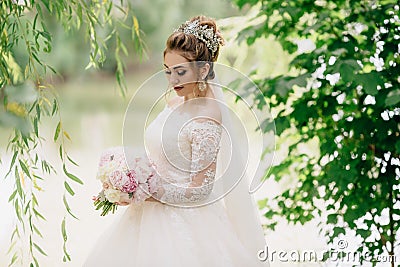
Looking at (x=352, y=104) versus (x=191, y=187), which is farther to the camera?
(x=352, y=104)

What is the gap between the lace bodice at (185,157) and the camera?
1.94 meters

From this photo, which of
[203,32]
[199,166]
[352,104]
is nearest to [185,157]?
[199,166]

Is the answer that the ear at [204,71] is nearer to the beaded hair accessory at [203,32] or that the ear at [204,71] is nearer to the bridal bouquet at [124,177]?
the beaded hair accessory at [203,32]

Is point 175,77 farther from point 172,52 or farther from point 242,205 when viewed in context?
point 242,205

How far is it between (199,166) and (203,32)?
1.28 ft

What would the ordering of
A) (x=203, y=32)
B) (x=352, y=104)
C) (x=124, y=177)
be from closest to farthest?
(x=124, y=177)
(x=203, y=32)
(x=352, y=104)

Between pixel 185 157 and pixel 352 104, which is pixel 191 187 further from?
pixel 352 104

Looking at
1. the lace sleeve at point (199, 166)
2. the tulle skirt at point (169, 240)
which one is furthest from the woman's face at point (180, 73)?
the tulle skirt at point (169, 240)

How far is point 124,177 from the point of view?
190 centimetres

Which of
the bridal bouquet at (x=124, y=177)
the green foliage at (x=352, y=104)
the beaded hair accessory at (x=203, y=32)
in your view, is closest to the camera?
the bridal bouquet at (x=124, y=177)

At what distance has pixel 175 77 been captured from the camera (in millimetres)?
1996

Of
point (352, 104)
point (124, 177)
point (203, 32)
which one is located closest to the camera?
point (124, 177)

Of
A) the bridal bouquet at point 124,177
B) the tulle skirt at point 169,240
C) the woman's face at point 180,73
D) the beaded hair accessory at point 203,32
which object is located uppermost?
the beaded hair accessory at point 203,32

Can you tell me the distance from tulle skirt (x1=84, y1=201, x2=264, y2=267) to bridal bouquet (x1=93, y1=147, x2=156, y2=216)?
0.30ft
